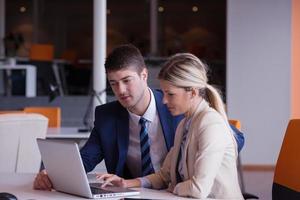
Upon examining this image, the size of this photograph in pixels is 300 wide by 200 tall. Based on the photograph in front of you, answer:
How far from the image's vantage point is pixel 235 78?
9.18m

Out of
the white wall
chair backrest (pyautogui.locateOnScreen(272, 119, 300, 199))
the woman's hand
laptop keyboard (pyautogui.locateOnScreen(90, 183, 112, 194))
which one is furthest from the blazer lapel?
the white wall

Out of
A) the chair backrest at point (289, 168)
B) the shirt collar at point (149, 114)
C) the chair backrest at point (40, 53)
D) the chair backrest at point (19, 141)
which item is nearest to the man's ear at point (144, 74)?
the shirt collar at point (149, 114)

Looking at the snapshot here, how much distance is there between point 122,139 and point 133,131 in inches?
2.8

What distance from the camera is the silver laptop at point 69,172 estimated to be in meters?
2.42

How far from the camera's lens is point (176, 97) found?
2.60m

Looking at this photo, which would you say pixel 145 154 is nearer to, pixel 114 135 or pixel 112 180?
pixel 114 135

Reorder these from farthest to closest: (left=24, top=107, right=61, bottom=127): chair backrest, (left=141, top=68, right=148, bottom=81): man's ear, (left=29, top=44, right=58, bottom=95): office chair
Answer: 1. (left=29, top=44, right=58, bottom=95): office chair
2. (left=24, top=107, right=61, bottom=127): chair backrest
3. (left=141, top=68, right=148, bottom=81): man's ear

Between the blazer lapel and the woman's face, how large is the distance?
0.52m

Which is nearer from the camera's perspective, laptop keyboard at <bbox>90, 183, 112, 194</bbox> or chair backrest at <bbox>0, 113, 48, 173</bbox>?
laptop keyboard at <bbox>90, 183, 112, 194</bbox>

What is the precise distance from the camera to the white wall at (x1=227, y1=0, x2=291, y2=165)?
356 inches

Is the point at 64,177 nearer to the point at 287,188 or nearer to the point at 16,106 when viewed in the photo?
the point at 287,188

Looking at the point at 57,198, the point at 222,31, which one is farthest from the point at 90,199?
the point at 222,31

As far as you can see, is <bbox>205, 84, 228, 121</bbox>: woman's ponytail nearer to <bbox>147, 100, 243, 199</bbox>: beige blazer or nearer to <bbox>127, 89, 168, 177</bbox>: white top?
<bbox>147, 100, 243, 199</bbox>: beige blazer

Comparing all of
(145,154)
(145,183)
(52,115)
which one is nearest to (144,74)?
(145,154)
